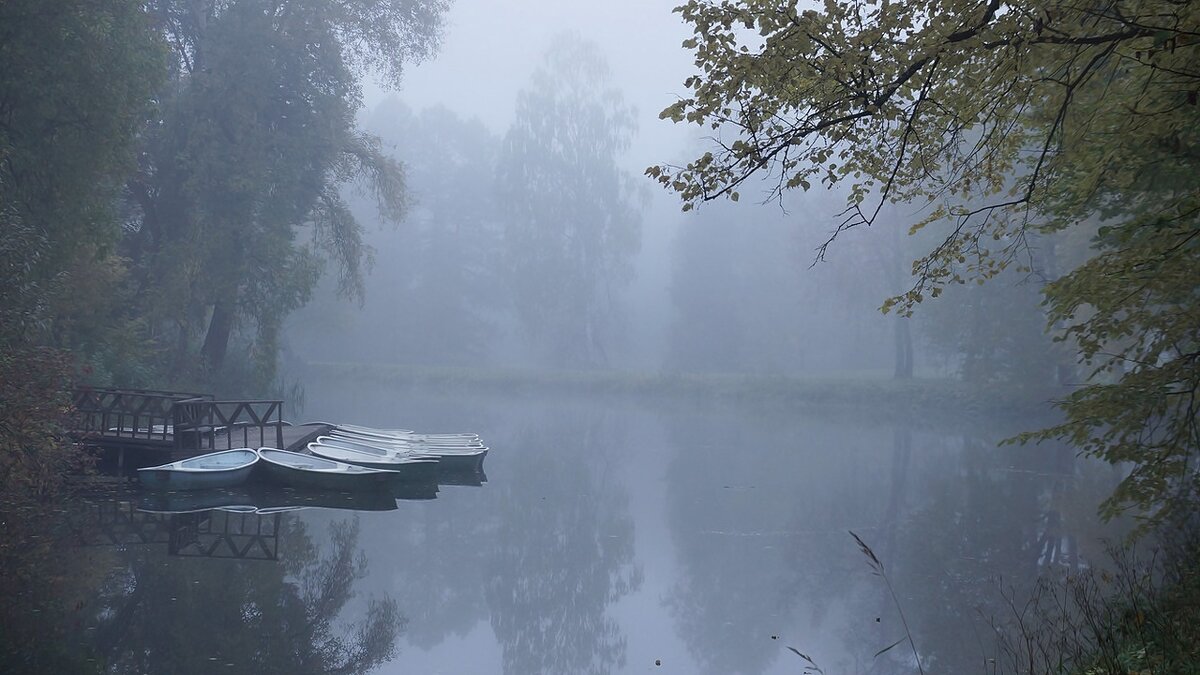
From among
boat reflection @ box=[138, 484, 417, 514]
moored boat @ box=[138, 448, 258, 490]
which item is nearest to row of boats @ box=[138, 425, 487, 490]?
moored boat @ box=[138, 448, 258, 490]

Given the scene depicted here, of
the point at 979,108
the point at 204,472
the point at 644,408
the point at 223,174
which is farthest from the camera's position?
the point at 644,408

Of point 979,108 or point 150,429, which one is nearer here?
point 979,108

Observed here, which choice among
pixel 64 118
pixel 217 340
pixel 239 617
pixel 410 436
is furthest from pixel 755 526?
pixel 217 340

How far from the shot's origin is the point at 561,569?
531 inches

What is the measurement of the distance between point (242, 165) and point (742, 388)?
71.9ft

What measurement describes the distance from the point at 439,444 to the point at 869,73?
17777mm

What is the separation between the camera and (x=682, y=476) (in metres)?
21.7

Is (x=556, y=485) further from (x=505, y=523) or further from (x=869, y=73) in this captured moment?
(x=869, y=73)

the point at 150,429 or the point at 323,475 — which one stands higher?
the point at 150,429

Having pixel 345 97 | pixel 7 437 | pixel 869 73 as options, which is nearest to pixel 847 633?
pixel 869 73

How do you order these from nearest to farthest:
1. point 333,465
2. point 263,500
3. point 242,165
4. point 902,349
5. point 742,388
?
point 263,500, point 333,465, point 242,165, point 742,388, point 902,349

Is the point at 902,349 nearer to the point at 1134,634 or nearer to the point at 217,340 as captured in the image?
the point at 217,340

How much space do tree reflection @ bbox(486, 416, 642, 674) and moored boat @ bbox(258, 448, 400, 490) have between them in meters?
2.18

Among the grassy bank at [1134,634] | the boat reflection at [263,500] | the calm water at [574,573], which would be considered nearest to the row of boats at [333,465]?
the boat reflection at [263,500]
